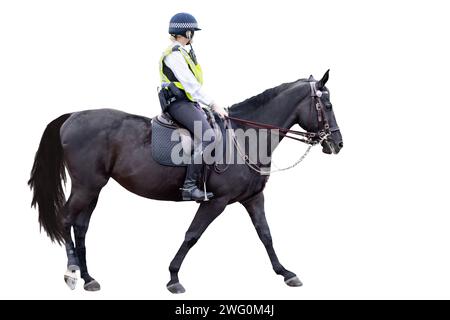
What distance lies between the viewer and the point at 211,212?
12094 mm

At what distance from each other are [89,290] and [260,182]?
2.54 meters

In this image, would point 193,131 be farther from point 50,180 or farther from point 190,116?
point 50,180

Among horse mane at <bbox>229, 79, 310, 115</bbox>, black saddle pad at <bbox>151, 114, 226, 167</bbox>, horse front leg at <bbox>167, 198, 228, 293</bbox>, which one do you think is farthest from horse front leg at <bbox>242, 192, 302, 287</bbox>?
horse mane at <bbox>229, 79, 310, 115</bbox>

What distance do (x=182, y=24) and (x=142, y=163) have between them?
178 centimetres

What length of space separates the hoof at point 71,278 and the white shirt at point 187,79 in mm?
2668

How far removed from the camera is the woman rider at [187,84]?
11.8 meters

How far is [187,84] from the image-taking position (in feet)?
38.8

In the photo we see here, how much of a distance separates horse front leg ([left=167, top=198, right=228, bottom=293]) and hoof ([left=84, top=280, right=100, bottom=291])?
0.92 meters

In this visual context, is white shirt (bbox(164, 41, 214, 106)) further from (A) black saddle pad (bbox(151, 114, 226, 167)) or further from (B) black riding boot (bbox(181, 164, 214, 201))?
(B) black riding boot (bbox(181, 164, 214, 201))

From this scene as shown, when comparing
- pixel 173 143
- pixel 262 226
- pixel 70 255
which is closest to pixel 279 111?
pixel 173 143

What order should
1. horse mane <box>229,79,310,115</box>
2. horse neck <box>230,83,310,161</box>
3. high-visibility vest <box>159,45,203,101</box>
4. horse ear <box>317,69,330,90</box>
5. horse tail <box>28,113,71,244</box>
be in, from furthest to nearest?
horse tail <box>28,113,71,244</box> < horse mane <box>229,79,310,115</box> < horse neck <box>230,83,310,161</box> < horse ear <box>317,69,330,90</box> < high-visibility vest <box>159,45,203,101</box>

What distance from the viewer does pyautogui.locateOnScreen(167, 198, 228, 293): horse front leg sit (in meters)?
12.1

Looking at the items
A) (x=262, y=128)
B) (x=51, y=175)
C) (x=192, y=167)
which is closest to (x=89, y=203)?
(x=51, y=175)

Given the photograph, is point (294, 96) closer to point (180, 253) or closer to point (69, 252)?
point (180, 253)
